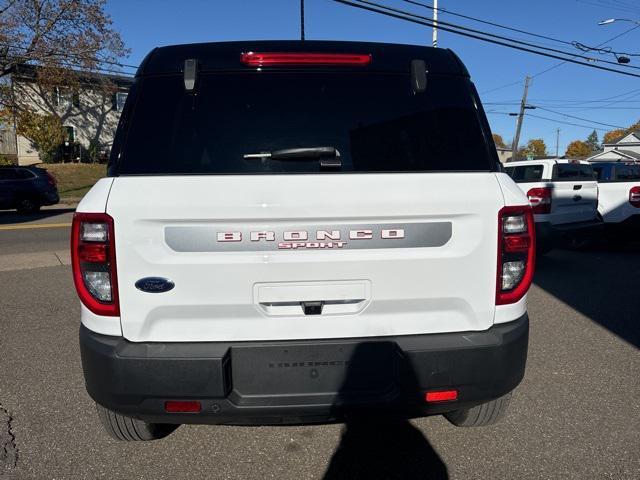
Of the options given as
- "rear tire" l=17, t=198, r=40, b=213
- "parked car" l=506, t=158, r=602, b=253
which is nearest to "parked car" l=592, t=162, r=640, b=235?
"parked car" l=506, t=158, r=602, b=253

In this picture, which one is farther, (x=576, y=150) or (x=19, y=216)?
(x=576, y=150)

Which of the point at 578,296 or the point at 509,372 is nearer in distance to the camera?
the point at 509,372

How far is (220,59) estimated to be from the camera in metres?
2.36

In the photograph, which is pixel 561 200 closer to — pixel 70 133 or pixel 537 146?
pixel 70 133

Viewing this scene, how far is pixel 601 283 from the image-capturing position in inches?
274

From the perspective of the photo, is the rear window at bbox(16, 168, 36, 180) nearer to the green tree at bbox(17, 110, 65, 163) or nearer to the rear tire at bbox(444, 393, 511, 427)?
the green tree at bbox(17, 110, 65, 163)

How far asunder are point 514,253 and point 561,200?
22.4ft

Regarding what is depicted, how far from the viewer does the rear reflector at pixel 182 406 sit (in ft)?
6.65

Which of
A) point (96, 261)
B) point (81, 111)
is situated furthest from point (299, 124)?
point (81, 111)

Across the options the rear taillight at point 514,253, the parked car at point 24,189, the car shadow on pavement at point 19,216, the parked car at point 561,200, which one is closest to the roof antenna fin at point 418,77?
the rear taillight at point 514,253

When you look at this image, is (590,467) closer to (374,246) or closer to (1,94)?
(374,246)

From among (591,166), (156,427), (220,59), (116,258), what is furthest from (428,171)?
(591,166)

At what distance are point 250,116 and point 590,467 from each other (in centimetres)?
246

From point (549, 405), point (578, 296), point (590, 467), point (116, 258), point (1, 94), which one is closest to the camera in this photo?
point (116, 258)
